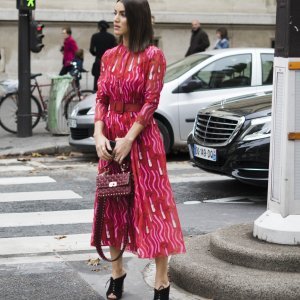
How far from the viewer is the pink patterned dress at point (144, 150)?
17.4ft

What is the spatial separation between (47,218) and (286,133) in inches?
129

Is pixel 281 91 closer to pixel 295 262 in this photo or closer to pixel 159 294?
pixel 295 262

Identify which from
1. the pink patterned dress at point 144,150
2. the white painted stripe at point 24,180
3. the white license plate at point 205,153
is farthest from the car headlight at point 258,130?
the pink patterned dress at point 144,150

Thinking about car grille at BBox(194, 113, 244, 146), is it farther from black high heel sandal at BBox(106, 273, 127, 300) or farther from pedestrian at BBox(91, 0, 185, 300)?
pedestrian at BBox(91, 0, 185, 300)

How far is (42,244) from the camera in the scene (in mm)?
7410

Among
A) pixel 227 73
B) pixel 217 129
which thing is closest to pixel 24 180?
pixel 217 129

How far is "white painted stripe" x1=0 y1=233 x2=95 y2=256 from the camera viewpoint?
23.6 ft

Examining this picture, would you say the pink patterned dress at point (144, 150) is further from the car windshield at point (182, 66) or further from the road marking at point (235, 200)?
the car windshield at point (182, 66)

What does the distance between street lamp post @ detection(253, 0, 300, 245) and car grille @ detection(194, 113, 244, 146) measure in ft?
11.0

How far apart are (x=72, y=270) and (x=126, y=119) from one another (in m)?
1.60

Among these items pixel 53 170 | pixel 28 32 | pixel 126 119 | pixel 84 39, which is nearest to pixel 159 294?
pixel 126 119

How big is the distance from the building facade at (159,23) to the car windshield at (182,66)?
993cm

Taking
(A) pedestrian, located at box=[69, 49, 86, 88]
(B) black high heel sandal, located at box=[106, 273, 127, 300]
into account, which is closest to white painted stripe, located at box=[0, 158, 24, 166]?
(A) pedestrian, located at box=[69, 49, 86, 88]

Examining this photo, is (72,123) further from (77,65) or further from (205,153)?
(77,65)
